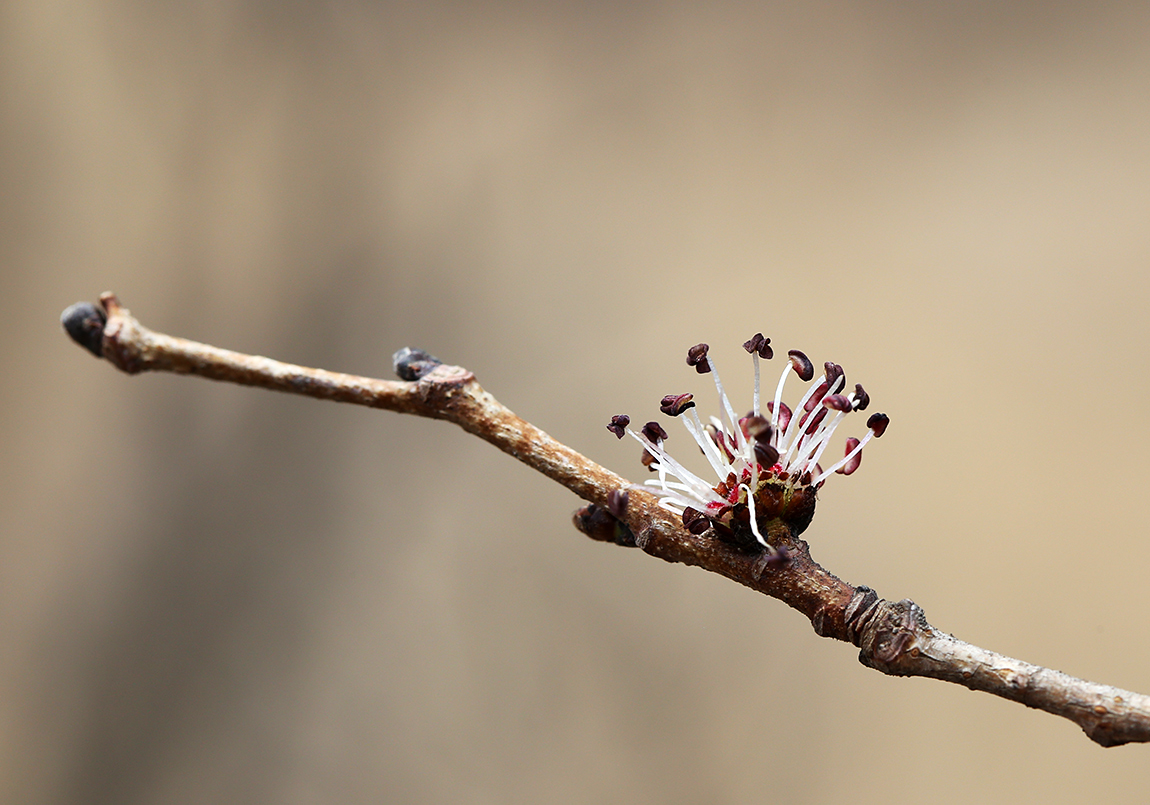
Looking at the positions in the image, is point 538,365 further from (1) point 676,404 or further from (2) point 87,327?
(2) point 87,327

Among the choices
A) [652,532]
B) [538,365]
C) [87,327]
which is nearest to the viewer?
[87,327]

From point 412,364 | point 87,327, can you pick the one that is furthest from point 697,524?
point 87,327

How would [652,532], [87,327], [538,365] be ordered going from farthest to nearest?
[538,365]
[652,532]
[87,327]

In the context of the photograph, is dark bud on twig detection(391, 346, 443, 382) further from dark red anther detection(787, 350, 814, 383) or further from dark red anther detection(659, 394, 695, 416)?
dark red anther detection(787, 350, 814, 383)

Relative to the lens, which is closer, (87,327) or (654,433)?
(87,327)

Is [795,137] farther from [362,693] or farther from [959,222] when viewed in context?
[362,693]

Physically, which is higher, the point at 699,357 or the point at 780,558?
the point at 699,357

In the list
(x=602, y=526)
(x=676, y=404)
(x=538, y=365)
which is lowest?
(x=602, y=526)
